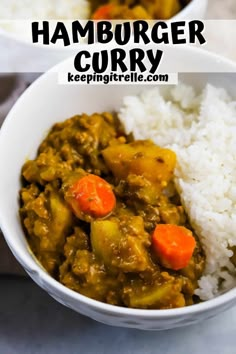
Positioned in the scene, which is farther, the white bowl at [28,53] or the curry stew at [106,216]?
the white bowl at [28,53]

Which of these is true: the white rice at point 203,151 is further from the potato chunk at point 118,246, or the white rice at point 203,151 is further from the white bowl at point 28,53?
the white bowl at point 28,53

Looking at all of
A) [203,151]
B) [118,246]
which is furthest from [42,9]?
[118,246]

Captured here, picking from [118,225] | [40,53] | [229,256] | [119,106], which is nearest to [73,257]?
[118,225]

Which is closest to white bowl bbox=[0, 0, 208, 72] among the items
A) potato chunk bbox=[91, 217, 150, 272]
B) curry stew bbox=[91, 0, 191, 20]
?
A: curry stew bbox=[91, 0, 191, 20]

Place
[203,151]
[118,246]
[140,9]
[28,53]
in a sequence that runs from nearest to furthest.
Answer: [118,246] → [203,151] → [28,53] → [140,9]

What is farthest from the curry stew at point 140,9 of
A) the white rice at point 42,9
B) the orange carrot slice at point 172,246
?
the orange carrot slice at point 172,246

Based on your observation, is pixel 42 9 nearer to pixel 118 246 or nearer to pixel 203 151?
pixel 203 151
